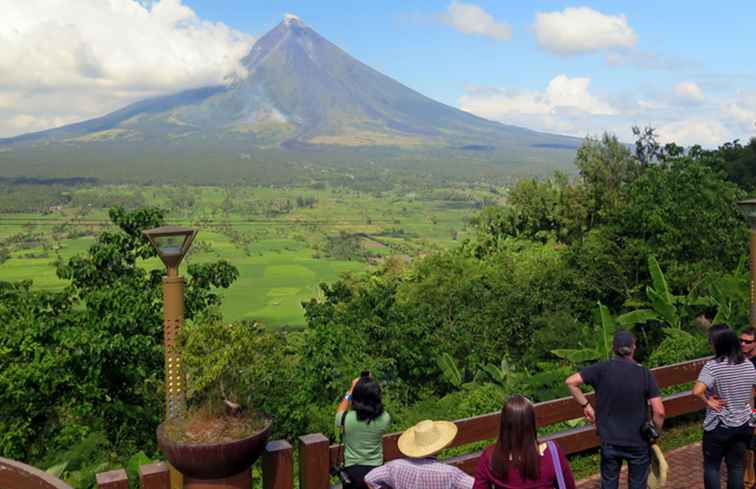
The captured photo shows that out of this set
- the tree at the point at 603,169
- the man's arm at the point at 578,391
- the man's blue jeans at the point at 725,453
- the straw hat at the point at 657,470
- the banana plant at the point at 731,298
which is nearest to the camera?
the man's arm at the point at 578,391

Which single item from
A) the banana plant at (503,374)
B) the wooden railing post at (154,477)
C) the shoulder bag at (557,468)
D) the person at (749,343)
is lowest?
the banana plant at (503,374)

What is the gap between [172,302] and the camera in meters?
5.38

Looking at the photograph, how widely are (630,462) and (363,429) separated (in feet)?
5.74

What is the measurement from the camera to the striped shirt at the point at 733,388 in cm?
503

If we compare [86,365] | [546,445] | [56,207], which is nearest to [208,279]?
[86,365]

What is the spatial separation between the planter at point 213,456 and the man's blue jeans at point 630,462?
7.39ft

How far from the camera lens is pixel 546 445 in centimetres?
375

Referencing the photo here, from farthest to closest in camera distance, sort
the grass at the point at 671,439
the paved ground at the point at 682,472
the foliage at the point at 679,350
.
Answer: the foliage at the point at 679,350 < the grass at the point at 671,439 < the paved ground at the point at 682,472

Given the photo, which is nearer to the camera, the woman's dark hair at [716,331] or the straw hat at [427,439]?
the straw hat at [427,439]

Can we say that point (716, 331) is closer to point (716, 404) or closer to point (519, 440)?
point (716, 404)

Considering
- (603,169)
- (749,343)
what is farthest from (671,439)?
(603,169)

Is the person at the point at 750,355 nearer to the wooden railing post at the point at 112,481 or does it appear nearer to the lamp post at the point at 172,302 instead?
the lamp post at the point at 172,302

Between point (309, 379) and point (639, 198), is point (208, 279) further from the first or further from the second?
point (639, 198)

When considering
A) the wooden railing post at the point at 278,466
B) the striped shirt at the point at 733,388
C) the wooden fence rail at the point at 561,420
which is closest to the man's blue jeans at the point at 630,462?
the striped shirt at the point at 733,388
